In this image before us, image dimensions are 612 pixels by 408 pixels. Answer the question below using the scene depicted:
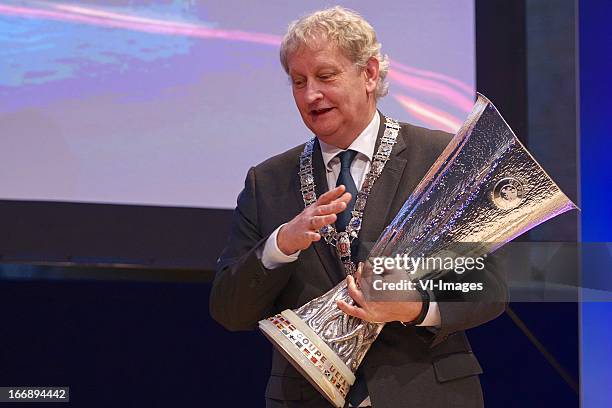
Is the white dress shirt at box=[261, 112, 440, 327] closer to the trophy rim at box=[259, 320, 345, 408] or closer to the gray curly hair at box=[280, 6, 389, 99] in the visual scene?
the gray curly hair at box=[280, 6, 389, 99]

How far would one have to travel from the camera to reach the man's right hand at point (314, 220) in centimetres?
146

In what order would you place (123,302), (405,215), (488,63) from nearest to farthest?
1. (405,215)
2. (488,63)
3. (123,302)

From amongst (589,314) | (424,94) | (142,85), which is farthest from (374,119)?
(142,85)

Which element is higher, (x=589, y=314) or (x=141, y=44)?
(x=141, y=44)

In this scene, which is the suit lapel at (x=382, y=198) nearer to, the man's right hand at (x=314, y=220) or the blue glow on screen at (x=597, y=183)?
the man's right hand at (x=314, y=220)

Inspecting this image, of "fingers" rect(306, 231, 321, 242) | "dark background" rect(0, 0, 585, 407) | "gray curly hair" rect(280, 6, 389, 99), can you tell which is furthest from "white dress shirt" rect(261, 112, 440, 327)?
"dark background" rect(0, 0, 585, 407)

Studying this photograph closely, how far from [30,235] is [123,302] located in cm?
38

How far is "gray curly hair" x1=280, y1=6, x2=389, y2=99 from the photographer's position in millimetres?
1637

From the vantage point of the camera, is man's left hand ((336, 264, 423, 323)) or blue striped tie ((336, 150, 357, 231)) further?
blue striped tie ((336, 150, 357, 231))

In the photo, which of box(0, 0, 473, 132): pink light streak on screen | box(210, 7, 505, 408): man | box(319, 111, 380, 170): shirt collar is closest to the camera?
box(210, 7, 505, 408): man

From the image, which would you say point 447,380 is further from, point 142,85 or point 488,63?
point 142,85

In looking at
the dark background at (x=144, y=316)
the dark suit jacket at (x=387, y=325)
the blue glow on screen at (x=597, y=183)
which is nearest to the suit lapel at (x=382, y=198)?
the dark suit jacket at (x=387, y=325)

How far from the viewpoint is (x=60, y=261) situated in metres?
2.90

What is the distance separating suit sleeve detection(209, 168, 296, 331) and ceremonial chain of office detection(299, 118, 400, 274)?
90 mm
